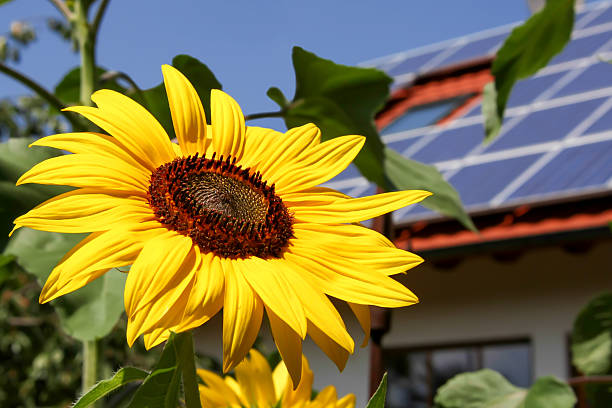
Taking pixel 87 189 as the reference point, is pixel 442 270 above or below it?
above

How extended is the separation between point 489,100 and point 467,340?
11.5 ft

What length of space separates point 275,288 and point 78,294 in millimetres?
261

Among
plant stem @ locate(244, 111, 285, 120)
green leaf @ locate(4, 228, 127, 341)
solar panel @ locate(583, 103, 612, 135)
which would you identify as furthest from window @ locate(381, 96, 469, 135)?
→ green leaf @ locate(4, 228, 127, 341)

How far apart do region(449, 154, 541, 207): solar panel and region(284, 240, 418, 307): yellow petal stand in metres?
3.35

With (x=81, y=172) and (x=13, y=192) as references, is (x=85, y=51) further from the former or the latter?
(x=81, y=172)

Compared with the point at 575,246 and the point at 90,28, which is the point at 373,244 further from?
the point at 575,246

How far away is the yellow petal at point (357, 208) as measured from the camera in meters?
0.48

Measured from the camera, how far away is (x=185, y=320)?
0.40 m

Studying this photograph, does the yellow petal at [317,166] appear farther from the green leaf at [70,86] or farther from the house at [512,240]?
the house at [512,240]

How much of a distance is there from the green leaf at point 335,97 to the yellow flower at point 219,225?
10.1 inches

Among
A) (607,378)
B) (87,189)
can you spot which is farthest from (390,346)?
(87,189)

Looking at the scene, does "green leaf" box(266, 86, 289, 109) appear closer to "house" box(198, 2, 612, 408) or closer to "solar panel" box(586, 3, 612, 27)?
"house" box(198, 2, 612, 408)

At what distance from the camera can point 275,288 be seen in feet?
1.41

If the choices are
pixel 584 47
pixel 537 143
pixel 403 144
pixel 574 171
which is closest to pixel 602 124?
pixel 537 143
